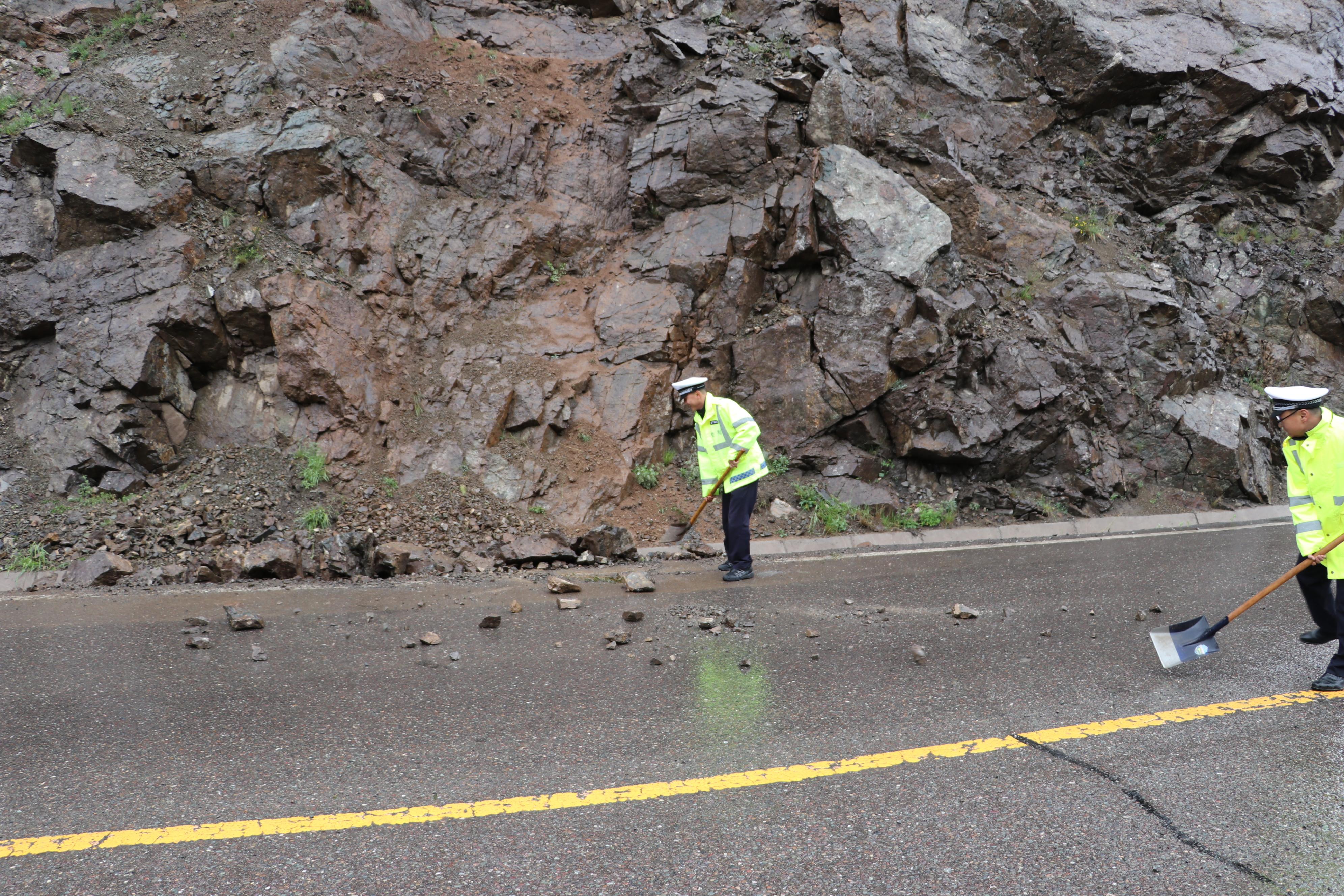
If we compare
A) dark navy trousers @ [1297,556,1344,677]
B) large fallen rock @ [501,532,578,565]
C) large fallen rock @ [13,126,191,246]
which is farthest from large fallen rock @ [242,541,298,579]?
dark navy trousers @ [1297,556,1344,677]

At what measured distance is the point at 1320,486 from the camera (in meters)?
4.45

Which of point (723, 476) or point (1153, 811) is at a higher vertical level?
point (723, 476)

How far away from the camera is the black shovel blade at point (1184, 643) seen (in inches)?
178

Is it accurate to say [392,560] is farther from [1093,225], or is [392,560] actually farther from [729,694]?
[1093,225]

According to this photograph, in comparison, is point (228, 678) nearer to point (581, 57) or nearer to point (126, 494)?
point (126, 494)

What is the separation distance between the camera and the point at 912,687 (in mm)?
4375

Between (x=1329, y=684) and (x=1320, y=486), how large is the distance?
1053mm

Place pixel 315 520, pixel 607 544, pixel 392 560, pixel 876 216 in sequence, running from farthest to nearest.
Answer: pixel 876 216 → pixel 315 520 → pixel 607 544 → pixel 392 560

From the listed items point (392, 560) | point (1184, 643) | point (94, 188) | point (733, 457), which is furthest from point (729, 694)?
point (94, 188)

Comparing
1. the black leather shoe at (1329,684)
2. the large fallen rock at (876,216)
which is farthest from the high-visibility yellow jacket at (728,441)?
the large fallen rock at (876,216)

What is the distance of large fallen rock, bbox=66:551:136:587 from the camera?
22.5 ft

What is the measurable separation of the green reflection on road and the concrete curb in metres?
3.11

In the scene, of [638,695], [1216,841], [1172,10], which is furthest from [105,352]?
[1172,10]

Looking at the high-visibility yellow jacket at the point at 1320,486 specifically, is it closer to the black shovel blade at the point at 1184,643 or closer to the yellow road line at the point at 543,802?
the black shovel blade at the point at 1184,643
